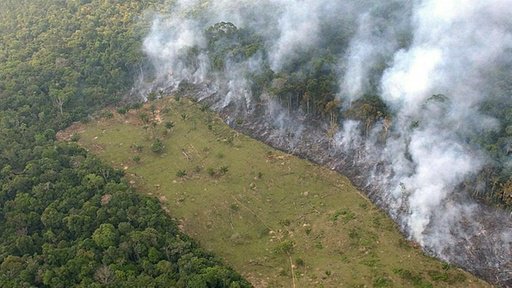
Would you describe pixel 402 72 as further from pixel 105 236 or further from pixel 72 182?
pixel 72 182

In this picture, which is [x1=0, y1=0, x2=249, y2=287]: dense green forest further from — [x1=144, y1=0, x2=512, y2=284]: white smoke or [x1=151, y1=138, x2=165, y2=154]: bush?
[x1=144, y1=0, x2=512, y2=284]: white smoke

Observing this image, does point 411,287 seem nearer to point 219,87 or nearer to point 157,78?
point 219,87

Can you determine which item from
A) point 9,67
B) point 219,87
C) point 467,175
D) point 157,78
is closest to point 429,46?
point 467,175

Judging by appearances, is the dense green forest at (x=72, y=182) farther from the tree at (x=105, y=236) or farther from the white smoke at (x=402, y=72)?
the white smoke at (x=402, y=72)

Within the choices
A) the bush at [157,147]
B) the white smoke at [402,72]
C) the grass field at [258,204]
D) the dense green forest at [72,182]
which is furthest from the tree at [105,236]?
the white smoke at [402,72]

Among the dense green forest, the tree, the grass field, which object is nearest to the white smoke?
the grass field

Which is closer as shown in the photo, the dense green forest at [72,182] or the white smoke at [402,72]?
the dense green forest at [72,182]
